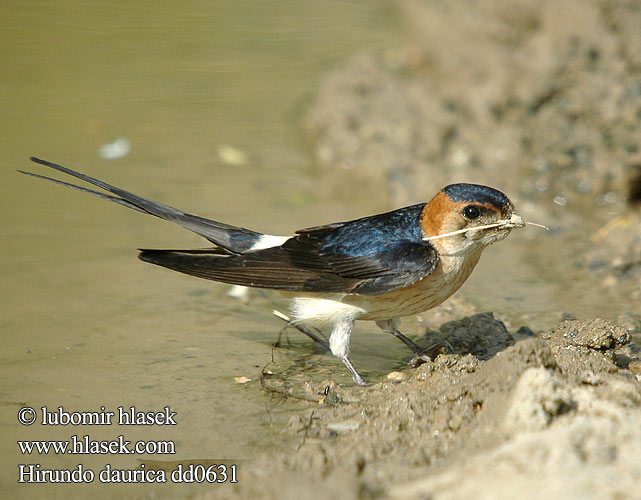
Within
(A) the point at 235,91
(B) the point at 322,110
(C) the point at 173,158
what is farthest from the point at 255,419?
(A) the point at 235,91

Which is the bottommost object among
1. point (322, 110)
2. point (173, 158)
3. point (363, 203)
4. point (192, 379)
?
point (192, 379)

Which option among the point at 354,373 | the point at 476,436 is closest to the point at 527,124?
the point at 354,373

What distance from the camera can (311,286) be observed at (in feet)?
13.2

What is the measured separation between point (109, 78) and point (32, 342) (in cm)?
511

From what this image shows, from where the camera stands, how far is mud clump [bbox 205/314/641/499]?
2.42 meters

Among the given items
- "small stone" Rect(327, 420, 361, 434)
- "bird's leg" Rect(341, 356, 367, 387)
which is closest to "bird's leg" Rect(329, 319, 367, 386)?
"bird's leg" Rect(341, 356, 367, 387)

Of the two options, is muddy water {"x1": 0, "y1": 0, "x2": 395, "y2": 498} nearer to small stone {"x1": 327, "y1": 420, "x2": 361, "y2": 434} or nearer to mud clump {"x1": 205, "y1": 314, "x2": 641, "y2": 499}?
small stone {"x1": 327, "y1": 420, "x2": 361, "y2": 434}

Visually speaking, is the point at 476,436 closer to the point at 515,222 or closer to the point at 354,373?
the point at 354,373

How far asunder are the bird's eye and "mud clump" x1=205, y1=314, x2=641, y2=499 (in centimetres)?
71

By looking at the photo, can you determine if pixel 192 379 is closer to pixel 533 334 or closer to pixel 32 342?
pixel 32 342

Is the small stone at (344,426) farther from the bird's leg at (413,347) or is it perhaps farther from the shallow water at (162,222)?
the bird's leg at (413,347)

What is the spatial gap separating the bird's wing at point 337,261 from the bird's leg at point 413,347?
1.59 ft

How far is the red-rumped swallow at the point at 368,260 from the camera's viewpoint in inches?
153

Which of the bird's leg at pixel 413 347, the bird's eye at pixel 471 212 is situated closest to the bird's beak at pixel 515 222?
the bird's eye at pixel 471 212
